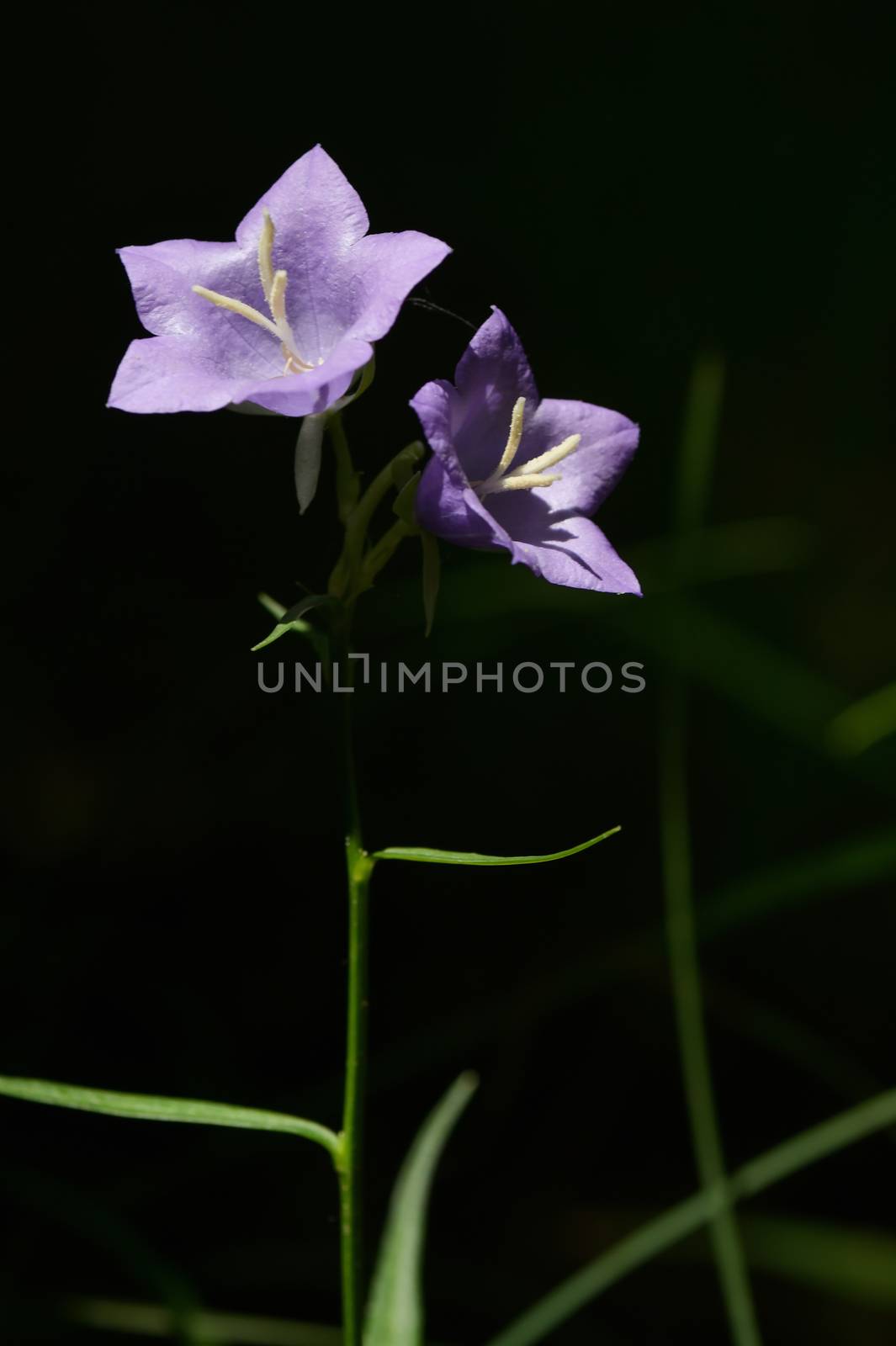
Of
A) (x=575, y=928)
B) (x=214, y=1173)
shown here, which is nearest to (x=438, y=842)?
(x=575, y=928)

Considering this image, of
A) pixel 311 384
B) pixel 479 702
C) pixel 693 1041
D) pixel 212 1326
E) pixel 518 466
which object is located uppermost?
pixel 479 702

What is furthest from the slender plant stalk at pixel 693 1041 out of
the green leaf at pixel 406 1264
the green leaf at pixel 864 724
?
the green leaf at pixel 406 1264

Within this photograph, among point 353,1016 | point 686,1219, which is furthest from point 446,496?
point 686,1219

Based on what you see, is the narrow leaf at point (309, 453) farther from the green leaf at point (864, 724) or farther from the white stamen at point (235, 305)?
the green leaf at point (864, 724)

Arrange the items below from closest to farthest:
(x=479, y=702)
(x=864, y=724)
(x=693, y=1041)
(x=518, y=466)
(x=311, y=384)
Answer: (x=311, y=384) → (x=518, y=466) → (x=693, y=1041) → (x=864, y=724) → (x=479, y=702)

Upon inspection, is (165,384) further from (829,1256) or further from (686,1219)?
(829,1256)
